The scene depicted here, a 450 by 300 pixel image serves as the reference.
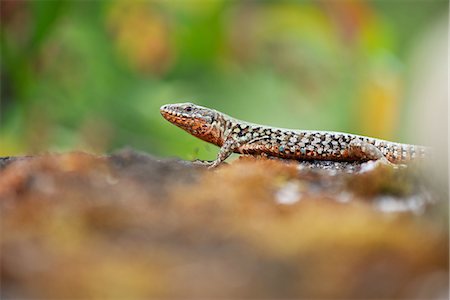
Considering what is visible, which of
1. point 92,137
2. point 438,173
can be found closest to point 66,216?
point 438,173

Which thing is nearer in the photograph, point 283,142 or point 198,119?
point 283,142

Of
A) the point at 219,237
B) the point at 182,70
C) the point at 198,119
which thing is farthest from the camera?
the point at 182,70

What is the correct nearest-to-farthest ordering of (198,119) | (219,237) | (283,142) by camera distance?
(219,237)
(283,142)
(198,119)

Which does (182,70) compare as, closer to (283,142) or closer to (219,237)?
(283,142)

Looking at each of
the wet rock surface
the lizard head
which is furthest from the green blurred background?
the wet rock surface

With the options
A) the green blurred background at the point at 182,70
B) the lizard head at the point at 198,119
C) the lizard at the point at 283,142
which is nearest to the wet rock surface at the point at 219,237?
the lizard at the point at 283,142

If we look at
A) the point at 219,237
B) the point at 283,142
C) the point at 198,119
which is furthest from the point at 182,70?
the point at 219,237

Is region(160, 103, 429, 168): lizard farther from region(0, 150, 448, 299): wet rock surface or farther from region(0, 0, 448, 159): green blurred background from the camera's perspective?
region(0, 0, 448, 159): green blurred background
